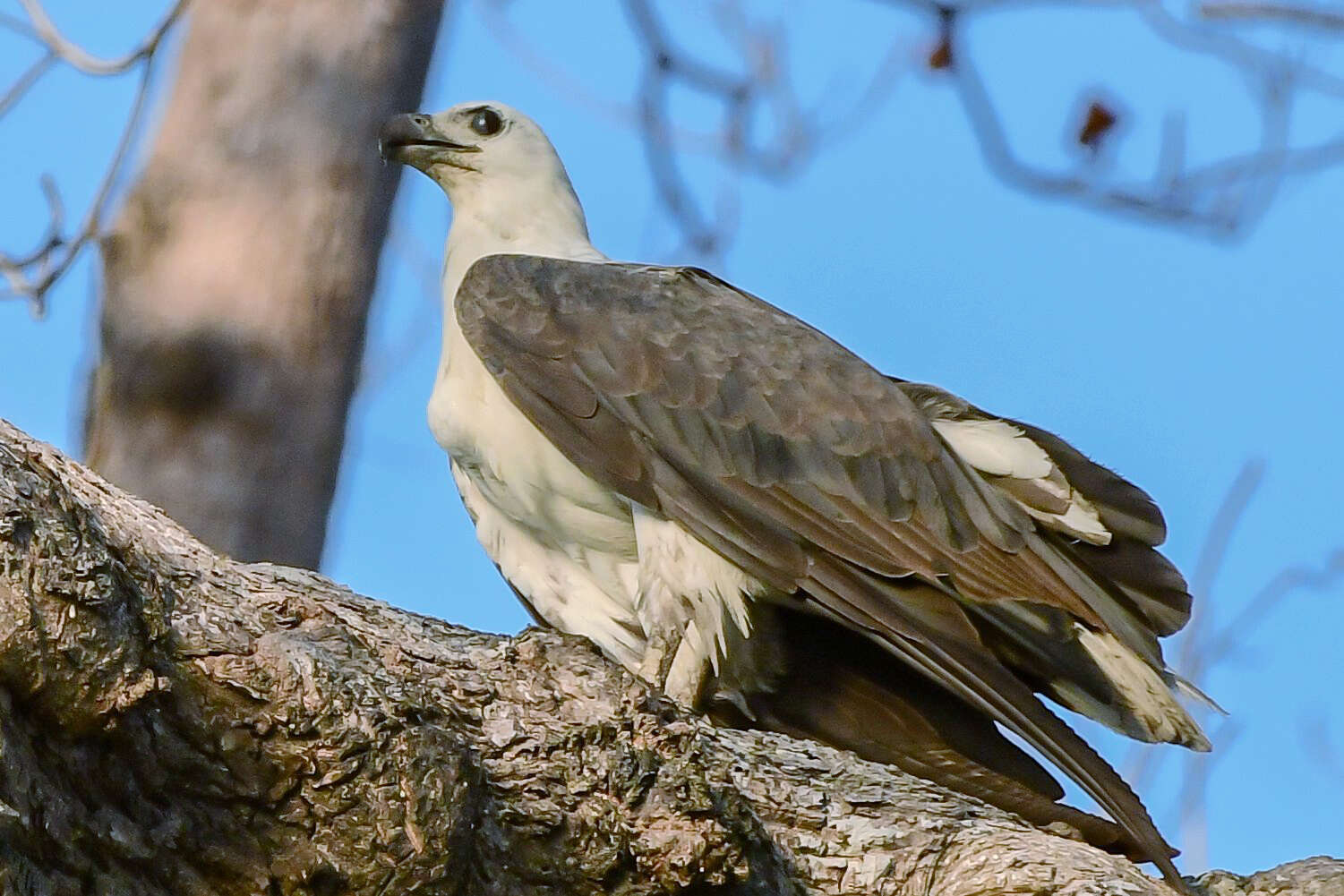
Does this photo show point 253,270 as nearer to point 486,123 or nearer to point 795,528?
point 486,123

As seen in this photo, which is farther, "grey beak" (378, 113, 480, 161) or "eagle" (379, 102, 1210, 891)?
"grey beak" (378, 113, 480, 161)

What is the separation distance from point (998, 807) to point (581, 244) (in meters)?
2.73

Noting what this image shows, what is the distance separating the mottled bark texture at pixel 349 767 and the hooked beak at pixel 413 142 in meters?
2.71

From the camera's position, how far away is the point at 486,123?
6496 millimetres

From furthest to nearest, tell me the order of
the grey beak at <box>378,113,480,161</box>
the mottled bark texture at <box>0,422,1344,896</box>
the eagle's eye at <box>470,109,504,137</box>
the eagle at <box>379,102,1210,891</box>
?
the eagle's eye at <box>470,109,504,137</box>
the grey beak at <box>378,113,480,161</box>
the eagle at <box>379,102,1210,891</box>
the mottled bark texture at <box>0,422,1344,896</box>

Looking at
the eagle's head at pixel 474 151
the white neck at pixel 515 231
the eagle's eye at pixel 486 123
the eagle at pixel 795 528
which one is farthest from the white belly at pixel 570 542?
the eagle's eye at pixel 486 123

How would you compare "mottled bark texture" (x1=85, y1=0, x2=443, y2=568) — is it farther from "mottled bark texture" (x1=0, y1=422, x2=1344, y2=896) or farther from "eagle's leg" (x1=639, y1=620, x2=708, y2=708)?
"mottled bark texture" (x1=0, y1=422, x2=1344, y2=896)

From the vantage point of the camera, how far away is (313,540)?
6016mm

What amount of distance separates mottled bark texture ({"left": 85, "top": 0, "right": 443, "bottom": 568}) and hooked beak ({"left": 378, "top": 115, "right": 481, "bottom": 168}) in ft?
0.61

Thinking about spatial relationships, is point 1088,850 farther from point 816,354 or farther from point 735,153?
point 735,153

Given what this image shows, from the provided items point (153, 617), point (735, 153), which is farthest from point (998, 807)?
point (735, 153)

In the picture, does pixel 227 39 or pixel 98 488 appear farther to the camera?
pixel 227 39

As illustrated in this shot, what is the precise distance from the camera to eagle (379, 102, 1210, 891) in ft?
15.4

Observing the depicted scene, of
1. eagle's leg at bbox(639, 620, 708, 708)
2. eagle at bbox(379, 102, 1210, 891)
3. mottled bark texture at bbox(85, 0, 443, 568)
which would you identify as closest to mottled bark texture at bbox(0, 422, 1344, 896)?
eagle at bbox(379, 102, 1210, 891)
